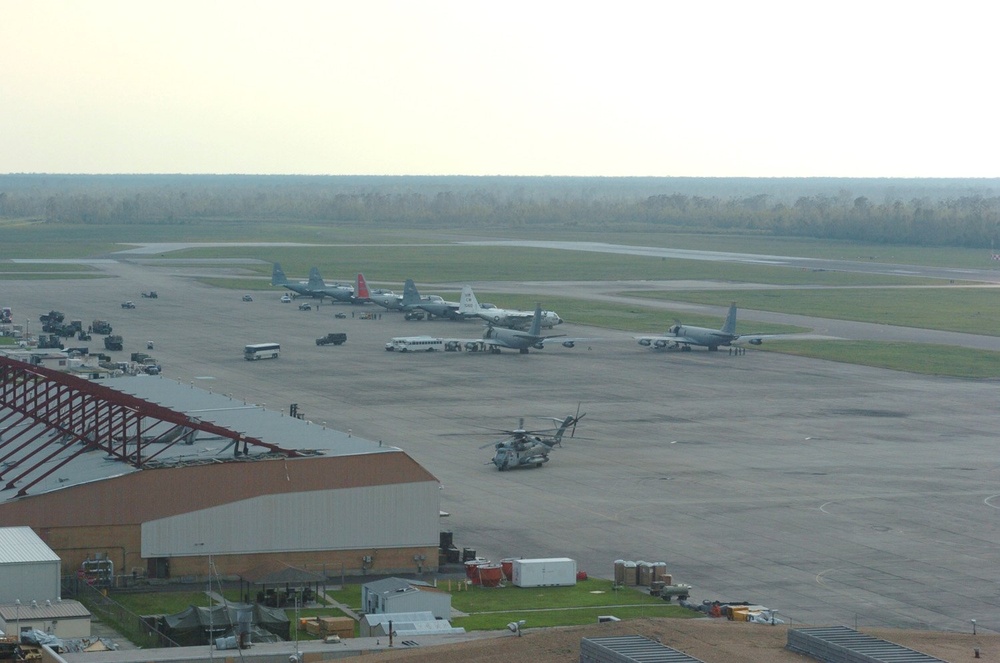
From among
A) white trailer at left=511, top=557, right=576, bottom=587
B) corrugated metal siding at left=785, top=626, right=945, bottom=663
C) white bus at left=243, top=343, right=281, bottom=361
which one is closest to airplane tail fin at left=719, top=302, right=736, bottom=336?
white bus at left=243, top=343, right=281, bottom=361

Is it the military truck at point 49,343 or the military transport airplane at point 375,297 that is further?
the military transport airplane at point 375,297

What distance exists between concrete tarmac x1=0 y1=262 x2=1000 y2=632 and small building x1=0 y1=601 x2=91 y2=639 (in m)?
19.5

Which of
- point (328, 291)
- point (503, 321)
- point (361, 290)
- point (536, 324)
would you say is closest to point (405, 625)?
point (536, 324)

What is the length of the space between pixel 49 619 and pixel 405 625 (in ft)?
34.8

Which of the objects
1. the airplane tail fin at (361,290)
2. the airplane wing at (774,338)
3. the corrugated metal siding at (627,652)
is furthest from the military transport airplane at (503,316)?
the corrugated metal siding at (627,652)

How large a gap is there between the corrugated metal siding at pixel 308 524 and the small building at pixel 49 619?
9.19m

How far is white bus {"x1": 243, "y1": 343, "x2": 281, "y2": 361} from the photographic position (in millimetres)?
122188

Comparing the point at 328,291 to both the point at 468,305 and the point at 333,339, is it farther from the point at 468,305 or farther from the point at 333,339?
the point at 333,339

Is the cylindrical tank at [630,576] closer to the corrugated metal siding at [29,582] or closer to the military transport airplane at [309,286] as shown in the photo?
the corrugated metal siding at [29,582]

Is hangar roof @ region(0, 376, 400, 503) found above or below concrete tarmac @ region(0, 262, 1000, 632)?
above

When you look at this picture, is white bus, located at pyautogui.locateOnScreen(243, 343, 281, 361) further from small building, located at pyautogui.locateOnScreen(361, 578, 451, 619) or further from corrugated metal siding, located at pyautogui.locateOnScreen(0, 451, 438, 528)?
small building, located at pyautogui.locateOnScreen(361, 578, 451, 619)

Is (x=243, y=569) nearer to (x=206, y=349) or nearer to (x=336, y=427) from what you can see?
(x=336, y=427)

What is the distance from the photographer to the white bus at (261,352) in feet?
401

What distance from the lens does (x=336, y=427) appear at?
292 ft
